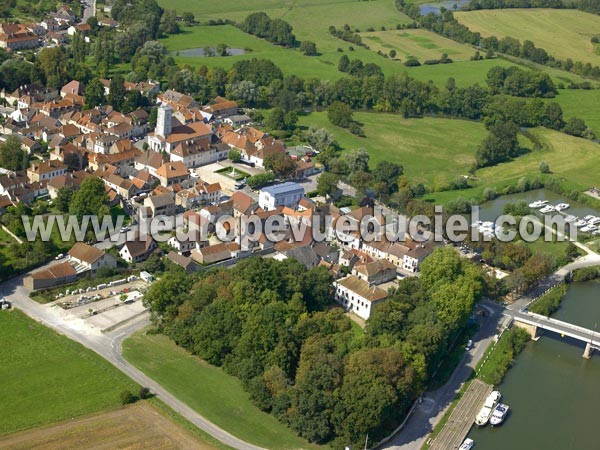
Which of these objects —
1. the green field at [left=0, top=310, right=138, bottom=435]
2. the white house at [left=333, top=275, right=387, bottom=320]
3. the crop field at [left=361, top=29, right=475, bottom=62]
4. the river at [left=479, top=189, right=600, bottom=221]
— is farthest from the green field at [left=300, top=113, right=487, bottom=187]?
the green field at [left=0, top=310, right=138, bottom=435]

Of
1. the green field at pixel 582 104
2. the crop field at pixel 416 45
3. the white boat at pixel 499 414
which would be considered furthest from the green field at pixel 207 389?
the crop field at pixel 416 45

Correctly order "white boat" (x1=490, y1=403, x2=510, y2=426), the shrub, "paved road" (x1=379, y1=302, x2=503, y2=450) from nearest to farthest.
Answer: the shrub < "paved road" (x1=379, y1=302, x2=503, y2=450) < "white boat" (x1=490, y1=403, x2=510, y2=426)

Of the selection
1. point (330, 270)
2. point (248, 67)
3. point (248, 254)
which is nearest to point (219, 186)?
point (248, 254)

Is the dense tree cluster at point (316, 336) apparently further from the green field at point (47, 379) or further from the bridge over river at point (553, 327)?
the green field at point (47, 379)

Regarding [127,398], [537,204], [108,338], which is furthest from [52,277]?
[537,204]

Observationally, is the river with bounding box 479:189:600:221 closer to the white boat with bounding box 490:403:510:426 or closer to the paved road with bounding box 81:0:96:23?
the white boat with bounding box 490:403:510:426

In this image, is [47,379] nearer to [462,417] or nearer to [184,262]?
[184,262]
